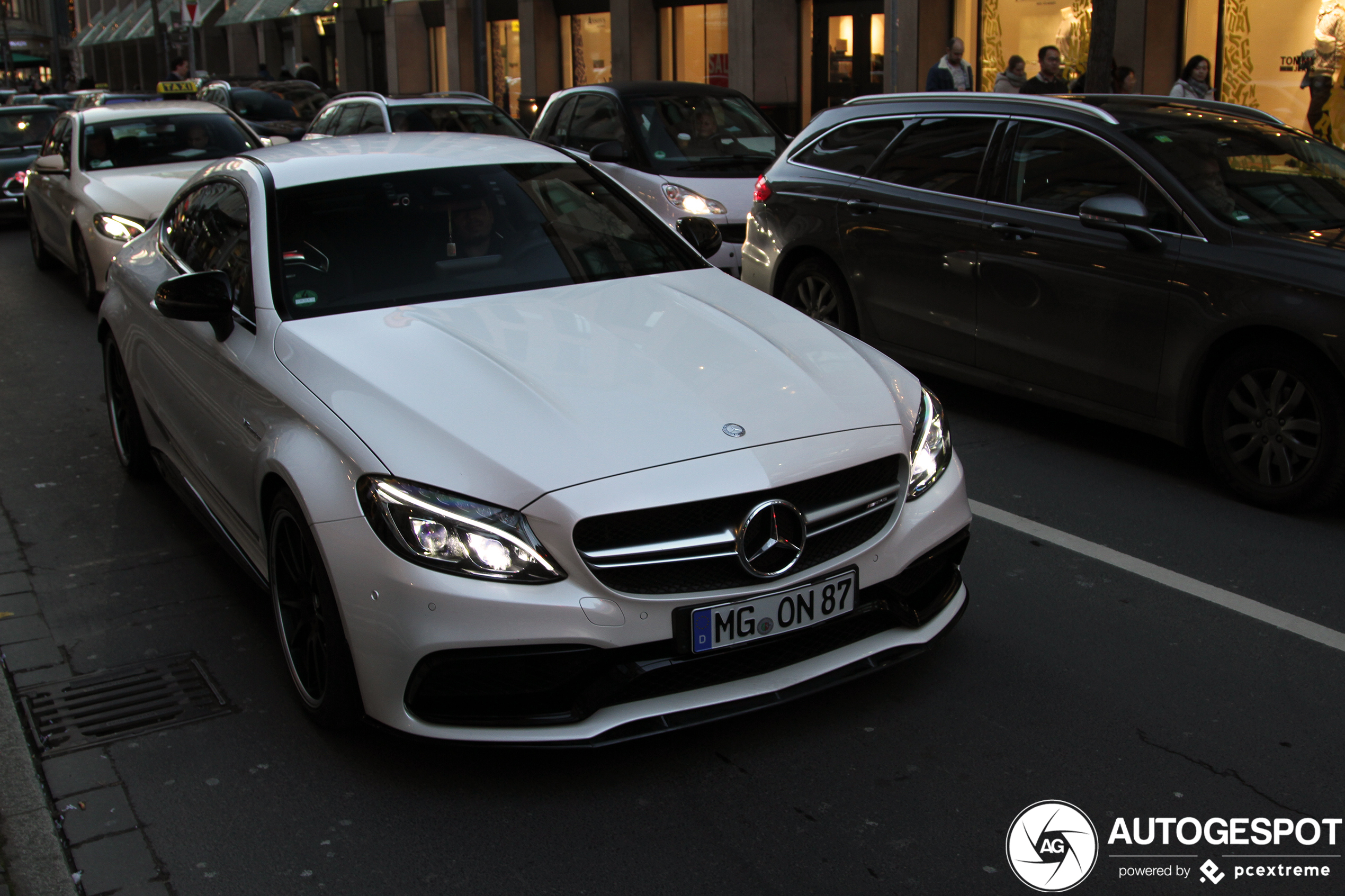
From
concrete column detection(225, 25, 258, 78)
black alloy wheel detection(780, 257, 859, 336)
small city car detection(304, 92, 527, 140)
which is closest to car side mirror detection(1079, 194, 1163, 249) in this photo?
black alloy wheel detection(780, 257, 859, 336)

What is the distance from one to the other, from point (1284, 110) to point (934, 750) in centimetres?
1422

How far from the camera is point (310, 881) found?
3.18 meters

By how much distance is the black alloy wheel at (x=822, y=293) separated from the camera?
25.8 ft

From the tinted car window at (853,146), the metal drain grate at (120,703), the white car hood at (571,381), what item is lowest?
the metal drain grate at (120,703)

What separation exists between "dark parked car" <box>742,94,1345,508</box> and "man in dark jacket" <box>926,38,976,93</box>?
766 cm

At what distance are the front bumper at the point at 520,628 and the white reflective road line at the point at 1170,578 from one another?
1726mm

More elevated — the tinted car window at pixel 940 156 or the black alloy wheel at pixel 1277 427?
the tinted car window at pixel 940 156

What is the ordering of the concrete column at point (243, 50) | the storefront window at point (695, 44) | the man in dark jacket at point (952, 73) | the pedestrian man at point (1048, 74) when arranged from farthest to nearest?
1. the concrete column at point (243, 50)
2. the storefront window at point (695, 44)
3. the man in dark jacket at point (952, 73)
4. the pedestrian man at point (1048, 74)

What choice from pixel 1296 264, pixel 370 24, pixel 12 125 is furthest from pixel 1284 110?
pixel 370 24

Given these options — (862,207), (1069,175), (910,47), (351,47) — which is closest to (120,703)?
(1069,175)

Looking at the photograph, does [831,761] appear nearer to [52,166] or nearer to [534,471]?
[534,471]

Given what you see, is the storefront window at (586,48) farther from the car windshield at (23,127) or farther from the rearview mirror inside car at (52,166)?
the rearview mirror inside car at (52,166)

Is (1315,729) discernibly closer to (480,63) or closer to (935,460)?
(935,460)

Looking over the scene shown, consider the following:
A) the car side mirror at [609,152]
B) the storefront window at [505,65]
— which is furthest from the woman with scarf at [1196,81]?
the storefront window at [505,65]
